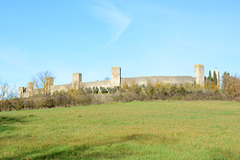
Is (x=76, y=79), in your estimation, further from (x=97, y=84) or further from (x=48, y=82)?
(x=48, y=82)

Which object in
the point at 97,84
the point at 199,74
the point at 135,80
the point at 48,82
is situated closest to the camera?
the point at 48,82

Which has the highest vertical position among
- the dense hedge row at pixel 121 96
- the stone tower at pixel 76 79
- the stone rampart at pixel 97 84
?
the stone tower at pixel 76 79

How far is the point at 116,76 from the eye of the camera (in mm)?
38938

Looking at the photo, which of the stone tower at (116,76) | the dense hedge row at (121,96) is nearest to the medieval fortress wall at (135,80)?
the stone tower at (116,76)

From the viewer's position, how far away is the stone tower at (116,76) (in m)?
38.4

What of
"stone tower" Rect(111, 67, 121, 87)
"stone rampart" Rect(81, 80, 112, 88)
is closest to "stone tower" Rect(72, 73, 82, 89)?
"stone rampart" Rect(81, 80, 112, 88)

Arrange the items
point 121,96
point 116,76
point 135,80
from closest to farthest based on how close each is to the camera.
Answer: point 121,96, point 135,80, point 116,76

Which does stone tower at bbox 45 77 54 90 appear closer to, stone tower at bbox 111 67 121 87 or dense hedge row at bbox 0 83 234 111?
dense hedge row at bbox 0 83 234 111

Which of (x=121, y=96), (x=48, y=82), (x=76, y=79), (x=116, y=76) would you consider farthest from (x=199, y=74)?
(x=48, y=82)

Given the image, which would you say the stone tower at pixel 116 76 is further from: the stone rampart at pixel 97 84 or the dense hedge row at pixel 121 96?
the dense hedge row at pixel 121 96

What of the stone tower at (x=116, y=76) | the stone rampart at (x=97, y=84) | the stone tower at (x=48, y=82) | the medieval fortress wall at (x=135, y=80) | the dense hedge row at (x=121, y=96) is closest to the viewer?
the dense hedge row at (x=121, y=96)

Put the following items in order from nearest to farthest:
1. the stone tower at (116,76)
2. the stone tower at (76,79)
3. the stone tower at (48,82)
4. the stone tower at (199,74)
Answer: the stone tower at (48,82)
the stone tower at (199,74)
the stone tower at (116,76)
the stone tower at (76,79)

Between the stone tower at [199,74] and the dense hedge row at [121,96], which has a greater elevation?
the stone tower at [199,74]

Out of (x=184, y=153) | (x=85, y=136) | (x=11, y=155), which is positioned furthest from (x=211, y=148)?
(x=11, y=155)
